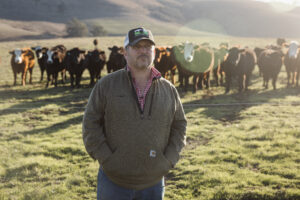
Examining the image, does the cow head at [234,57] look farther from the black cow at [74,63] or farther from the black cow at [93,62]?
the black cow at [74,63]

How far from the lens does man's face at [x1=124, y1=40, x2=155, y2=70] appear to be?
2.70 m

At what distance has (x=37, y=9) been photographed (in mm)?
139875

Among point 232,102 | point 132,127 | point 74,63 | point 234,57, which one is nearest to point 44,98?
point 74,63

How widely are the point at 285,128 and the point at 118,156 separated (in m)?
7.15

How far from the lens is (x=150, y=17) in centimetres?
16550

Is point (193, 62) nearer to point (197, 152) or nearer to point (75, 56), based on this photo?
point (75, 56)

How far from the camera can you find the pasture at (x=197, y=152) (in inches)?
199

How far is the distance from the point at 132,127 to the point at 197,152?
4510 mm

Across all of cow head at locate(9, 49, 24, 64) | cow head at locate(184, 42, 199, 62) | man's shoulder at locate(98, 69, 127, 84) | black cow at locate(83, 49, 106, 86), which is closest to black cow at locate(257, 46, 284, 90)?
cow head at locate(184, 42, 199, 62)

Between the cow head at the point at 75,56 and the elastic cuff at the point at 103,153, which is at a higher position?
the cow head at the point at 75,56

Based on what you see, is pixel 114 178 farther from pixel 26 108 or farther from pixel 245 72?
pixel 245 72

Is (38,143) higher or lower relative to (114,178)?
lower

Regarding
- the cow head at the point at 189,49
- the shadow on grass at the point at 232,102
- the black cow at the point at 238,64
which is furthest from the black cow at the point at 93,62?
the black cow at the point at 238,64

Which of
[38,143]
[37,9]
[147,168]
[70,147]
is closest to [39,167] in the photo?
[70,147]
